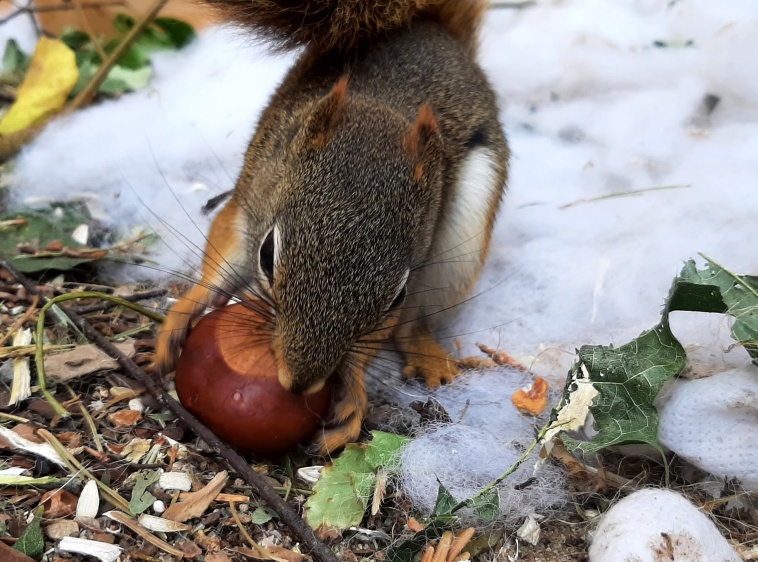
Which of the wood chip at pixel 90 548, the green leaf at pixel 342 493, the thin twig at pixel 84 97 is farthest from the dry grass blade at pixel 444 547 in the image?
the thin twig at pixel 84 97

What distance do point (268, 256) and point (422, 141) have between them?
431 millimetres

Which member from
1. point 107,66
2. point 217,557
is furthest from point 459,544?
Result: point 107,66

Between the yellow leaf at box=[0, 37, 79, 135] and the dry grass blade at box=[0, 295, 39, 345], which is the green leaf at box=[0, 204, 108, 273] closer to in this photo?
the dry grass blade at box=[0, 295, 39, 345]

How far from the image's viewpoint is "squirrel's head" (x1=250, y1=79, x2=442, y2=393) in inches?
50.5

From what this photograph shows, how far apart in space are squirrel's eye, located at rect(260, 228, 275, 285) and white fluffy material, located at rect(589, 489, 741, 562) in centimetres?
74

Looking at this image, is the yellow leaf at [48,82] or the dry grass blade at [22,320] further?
the yellow leaf at [48,82]

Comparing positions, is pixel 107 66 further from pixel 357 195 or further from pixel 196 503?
pixel 196 503

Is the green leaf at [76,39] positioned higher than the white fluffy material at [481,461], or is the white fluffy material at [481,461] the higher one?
the green leaf at [76,39]

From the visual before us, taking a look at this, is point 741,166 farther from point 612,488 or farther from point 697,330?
point 612,488

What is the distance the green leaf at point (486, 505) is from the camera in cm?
125

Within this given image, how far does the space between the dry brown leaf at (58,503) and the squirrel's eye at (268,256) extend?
522 millimetres

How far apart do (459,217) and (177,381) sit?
846 millimetres

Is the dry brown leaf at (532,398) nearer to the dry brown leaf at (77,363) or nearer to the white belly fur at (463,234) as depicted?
the white belly fur at (463,234)

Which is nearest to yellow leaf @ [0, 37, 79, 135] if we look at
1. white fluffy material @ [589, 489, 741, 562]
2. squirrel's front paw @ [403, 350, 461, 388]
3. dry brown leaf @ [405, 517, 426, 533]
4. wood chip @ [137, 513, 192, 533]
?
squirrel's front paw @ [403, 350, 461, 388]
